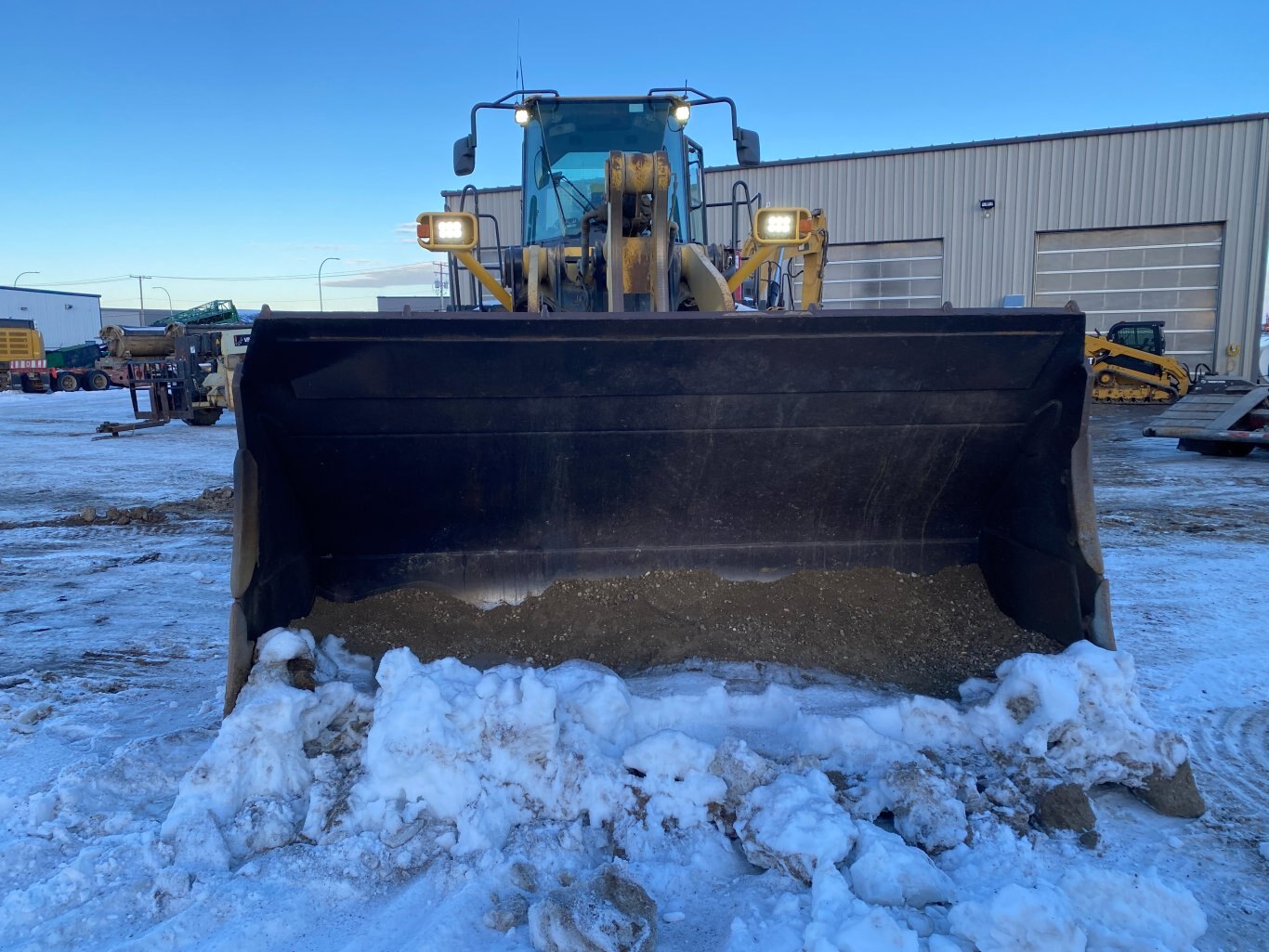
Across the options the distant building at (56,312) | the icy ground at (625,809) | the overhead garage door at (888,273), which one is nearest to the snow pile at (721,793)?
the icy ground at (625,809)

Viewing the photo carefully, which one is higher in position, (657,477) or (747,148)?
(747,148)

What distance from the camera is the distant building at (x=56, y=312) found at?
44.3 meters

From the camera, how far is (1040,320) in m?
2.85

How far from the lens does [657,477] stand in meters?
3.42

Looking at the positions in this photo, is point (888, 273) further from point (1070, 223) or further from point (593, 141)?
point (593, 141)

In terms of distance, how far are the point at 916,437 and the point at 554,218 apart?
305cm

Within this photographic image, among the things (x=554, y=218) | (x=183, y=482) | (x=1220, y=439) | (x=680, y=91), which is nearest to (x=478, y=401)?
(x=554, y=218)

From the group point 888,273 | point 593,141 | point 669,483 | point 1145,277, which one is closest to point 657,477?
point 669,483

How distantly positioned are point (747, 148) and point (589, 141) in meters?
1.04

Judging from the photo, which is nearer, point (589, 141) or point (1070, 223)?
point (589, 141)

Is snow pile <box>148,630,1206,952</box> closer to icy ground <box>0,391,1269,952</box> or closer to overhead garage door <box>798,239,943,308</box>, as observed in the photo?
icy ground <box>0,391,1269,952</box>

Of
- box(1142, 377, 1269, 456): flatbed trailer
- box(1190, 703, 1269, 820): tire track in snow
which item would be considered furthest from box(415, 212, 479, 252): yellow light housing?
box(1142, 377, 1269, 456): flatbed trailer

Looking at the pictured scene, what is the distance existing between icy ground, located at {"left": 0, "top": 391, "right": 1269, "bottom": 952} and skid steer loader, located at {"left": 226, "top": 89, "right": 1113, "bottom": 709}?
1.01 ft

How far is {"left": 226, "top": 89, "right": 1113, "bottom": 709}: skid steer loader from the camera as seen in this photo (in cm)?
287
